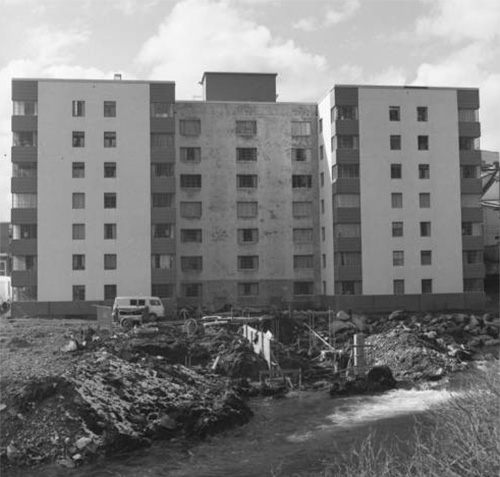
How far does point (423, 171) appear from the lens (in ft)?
216

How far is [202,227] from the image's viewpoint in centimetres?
6762

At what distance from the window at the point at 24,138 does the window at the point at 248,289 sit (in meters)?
25.8

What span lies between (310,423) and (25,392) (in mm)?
10272

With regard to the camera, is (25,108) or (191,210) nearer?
(25,108)

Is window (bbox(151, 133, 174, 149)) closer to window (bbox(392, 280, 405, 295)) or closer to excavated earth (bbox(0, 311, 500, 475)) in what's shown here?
excavated earth (bbox(0, 311, 500, 475))

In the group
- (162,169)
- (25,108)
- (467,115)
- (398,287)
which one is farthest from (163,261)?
(467,115)

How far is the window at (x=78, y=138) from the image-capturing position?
62.8 m

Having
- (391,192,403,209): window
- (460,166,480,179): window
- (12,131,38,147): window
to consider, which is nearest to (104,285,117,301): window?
(12,131,38,147): window

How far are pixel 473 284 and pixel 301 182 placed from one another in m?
21.4

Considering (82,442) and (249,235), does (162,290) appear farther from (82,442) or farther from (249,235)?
(82,442)

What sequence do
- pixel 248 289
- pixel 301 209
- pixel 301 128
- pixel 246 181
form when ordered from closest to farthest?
pixel 248 289, pixel 246 181, pixel 301 209, pixel 301 128

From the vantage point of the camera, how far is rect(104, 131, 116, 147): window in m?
63.0

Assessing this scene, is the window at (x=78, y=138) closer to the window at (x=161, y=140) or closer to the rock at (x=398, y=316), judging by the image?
the window at (x=161, y=140)

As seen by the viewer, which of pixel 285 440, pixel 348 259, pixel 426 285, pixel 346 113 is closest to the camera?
pixel 285 440
